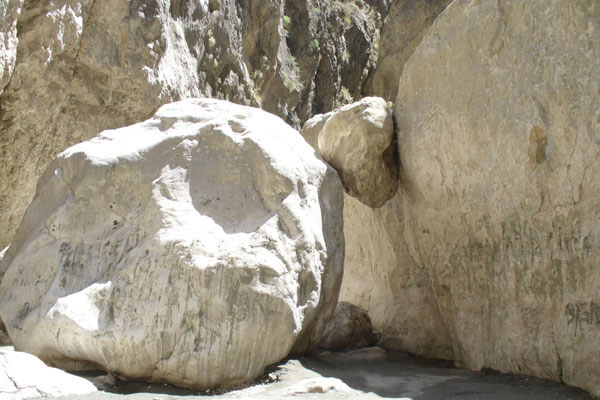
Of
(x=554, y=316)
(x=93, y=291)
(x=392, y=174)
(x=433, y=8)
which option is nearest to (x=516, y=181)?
(x=554, y=316)

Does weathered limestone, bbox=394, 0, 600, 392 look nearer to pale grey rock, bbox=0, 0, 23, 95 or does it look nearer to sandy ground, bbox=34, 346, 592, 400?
sandy ground, bbox=34, 346, 592, 400

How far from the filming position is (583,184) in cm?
343

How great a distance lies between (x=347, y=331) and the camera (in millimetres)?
5375

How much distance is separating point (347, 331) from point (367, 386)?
168 centimetres

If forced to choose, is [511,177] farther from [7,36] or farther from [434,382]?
[7,36]

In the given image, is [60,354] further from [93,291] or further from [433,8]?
[433,8]

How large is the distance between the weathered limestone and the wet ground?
19 centimetres

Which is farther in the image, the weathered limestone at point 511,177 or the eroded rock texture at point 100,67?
the eroded rock texture at point 100,67

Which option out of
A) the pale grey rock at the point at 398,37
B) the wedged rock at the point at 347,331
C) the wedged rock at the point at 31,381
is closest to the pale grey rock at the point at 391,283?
the wedged rock at the point at 347,331

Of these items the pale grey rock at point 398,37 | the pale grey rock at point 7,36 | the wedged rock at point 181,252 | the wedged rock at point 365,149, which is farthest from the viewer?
the pale grey rock at point 398,37

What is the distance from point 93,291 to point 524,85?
310cm

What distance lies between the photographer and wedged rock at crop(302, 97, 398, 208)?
15.8 feet

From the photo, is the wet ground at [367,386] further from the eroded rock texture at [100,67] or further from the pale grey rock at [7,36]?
the eroded rock texture at [100,67]

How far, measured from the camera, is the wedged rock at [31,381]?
9.34ft
